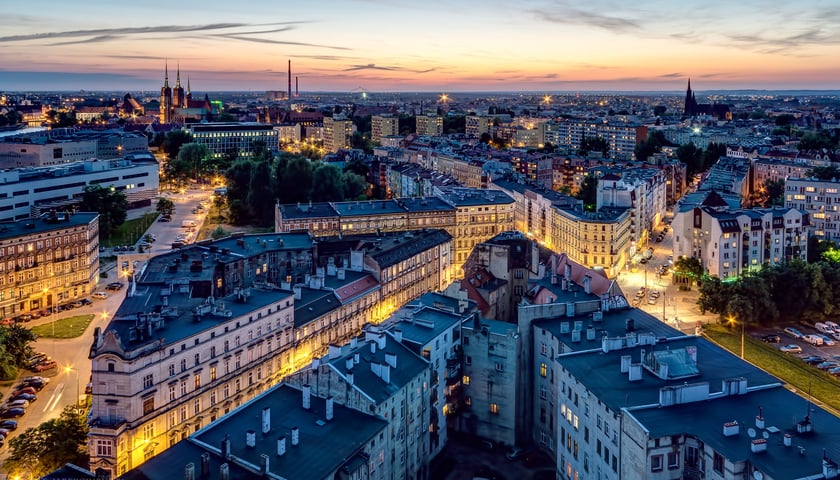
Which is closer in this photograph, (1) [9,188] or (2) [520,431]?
(2) [520,431]

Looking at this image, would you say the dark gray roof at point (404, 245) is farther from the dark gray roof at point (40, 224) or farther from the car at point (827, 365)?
the car at point (827, 365)

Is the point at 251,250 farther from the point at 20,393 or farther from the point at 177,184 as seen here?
the point at 177,184

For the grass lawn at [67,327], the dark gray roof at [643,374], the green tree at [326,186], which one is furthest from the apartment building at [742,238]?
the grass lawn at [67,327]

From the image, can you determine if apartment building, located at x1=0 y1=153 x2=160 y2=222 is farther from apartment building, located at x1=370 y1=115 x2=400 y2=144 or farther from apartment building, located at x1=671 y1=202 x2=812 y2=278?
apartment building, located at x1=370 y1=115 x2=400 y2=144

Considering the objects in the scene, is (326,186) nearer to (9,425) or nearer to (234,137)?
(9,425)

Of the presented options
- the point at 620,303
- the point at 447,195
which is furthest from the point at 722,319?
the point at 447,195

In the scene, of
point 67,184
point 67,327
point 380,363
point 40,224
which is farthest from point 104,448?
point 67,184
